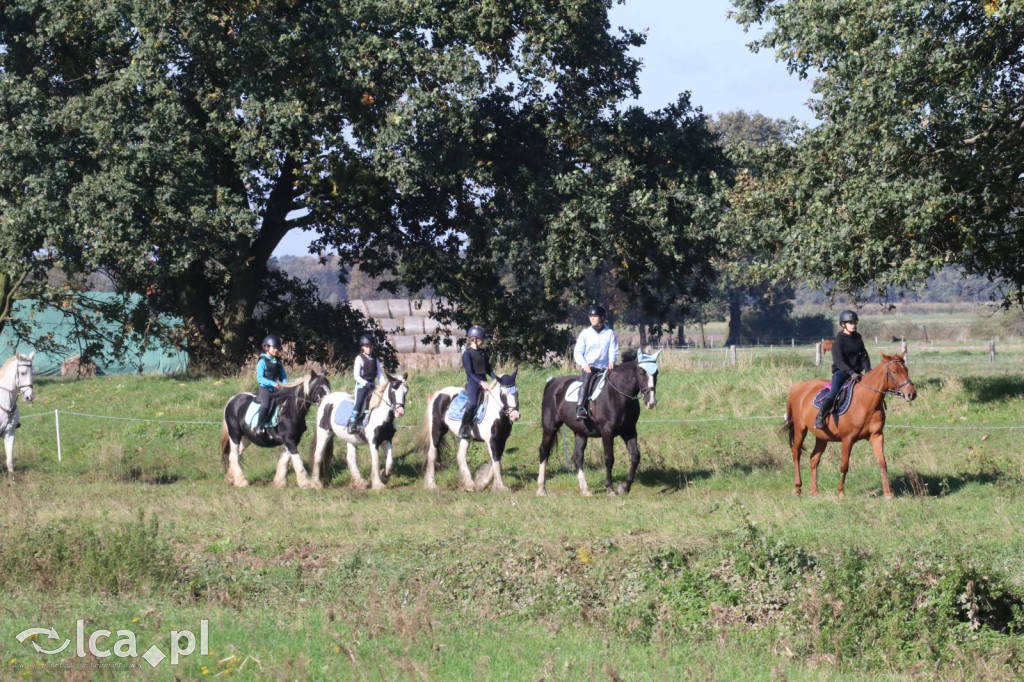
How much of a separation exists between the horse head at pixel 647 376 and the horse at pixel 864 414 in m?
2.51

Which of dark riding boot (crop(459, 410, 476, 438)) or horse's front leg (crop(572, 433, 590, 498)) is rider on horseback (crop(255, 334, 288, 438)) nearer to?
dark riding boot (crop(459, 410, 476, 438))

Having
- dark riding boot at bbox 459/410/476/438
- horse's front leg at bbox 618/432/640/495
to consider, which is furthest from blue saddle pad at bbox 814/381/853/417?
dark riding boot at bbox 459/410/476/438

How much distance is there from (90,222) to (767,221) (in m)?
14.5

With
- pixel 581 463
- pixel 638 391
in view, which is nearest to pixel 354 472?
pixel 581 463

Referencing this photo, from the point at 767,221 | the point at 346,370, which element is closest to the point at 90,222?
the point at 346,370

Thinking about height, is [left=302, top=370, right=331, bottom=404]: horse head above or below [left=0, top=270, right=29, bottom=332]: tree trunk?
below

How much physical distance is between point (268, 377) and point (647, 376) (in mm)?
6763

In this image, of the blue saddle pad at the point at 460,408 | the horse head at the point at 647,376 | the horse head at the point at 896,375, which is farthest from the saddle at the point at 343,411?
the horse head at the point at 896,375

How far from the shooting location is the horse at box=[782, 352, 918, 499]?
16906mm

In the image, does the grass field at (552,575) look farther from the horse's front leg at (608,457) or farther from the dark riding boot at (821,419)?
the dark riding boot at (821,419)

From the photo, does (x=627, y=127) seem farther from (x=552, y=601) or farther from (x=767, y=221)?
(x=552, y=601)

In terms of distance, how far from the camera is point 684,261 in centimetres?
2867

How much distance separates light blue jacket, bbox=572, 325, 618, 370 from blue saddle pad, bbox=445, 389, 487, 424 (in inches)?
71.8

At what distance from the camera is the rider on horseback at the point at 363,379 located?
64.0ft
